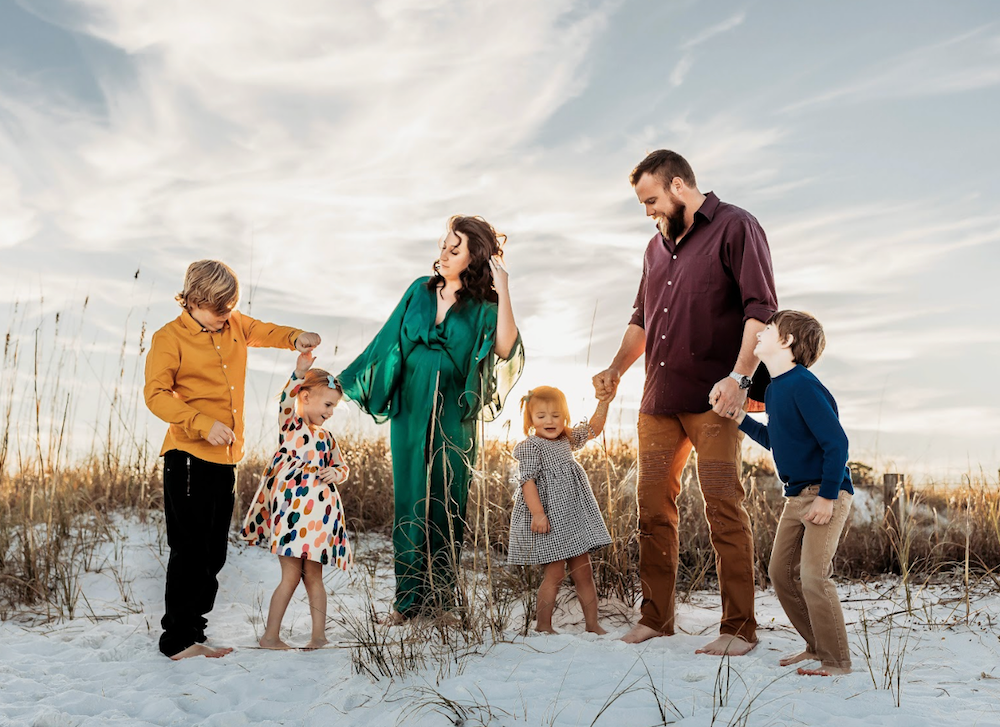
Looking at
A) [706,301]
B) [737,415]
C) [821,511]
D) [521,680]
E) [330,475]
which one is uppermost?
[706,301]

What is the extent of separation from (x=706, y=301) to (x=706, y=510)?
1.09 metres

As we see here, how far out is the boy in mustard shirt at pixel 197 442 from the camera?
4566 millimetres

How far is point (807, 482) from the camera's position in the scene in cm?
397

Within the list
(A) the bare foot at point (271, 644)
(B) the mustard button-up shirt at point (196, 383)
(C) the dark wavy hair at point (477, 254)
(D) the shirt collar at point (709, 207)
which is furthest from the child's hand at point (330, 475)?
(D) the shirt collar at point (709, 207)

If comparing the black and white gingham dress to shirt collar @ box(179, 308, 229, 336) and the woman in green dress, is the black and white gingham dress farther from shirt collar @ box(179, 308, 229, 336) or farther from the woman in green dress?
shirt collar @ box(179, 308, 229, 336)

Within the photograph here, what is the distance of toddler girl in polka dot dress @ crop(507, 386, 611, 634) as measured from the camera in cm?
442

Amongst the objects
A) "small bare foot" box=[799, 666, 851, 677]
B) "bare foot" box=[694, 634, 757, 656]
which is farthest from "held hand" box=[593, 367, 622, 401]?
"small bare foot" box=[799, 666, 851, 677]

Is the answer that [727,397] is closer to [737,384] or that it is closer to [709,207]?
[737,384]

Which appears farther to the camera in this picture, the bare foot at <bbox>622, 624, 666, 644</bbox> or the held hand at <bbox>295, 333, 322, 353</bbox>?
the held hand at <bbox>295, 333, 322, 353</bbox>

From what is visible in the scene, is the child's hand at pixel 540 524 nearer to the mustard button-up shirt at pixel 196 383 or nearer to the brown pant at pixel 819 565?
the brown pant at pixel 819 565

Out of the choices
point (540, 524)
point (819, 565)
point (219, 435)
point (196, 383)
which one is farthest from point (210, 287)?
point (819, 565)

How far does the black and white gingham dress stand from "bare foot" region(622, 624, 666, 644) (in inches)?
18.8

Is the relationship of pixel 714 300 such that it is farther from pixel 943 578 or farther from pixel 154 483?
pixel 154 483

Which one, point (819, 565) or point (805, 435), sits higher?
point (805, 435)
